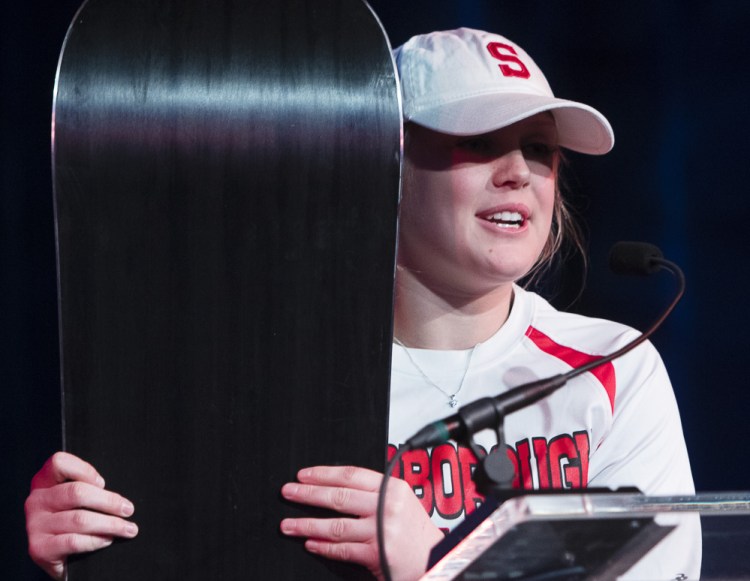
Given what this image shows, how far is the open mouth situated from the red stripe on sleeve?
193mm

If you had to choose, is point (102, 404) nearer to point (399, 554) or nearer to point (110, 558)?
point (110, 558)

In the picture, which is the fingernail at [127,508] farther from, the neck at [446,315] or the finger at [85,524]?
the neck at [446,315]

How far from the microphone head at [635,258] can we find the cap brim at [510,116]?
10.2 inches

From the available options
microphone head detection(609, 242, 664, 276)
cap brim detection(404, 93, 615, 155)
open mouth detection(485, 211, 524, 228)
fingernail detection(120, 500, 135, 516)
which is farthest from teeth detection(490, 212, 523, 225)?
fingernail detection(120, 500, 135, 516)

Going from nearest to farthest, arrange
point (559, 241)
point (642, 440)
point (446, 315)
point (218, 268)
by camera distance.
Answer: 1. point (218, 268)
2. point (642, 440)
3. point (446, 315)
4. point (559, 241)

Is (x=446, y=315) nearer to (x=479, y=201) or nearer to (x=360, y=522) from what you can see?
(x=479, y=201)

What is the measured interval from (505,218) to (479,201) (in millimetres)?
45

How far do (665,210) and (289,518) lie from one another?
1.21 meters

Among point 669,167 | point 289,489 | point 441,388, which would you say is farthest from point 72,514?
point 669,167

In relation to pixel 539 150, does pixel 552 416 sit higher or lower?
lower

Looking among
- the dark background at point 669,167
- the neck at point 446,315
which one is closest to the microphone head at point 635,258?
the neck at point 446,315

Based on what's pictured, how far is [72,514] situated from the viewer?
108cm

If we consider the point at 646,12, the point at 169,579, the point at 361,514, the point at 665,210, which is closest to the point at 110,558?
the point at 169,579

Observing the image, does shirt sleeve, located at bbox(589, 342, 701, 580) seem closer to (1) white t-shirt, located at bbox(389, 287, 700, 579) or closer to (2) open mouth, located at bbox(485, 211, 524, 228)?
(1) white t-shirt, located at bbox(389, 287, 700, 579)
